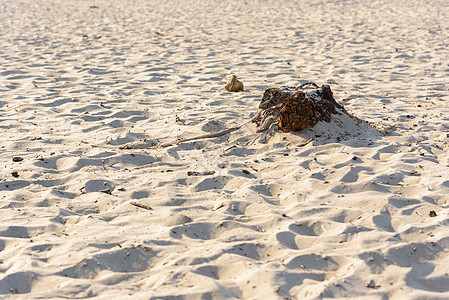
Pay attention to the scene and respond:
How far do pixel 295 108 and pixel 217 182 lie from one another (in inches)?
45.6

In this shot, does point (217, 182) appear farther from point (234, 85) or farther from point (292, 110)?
point (234, 85)

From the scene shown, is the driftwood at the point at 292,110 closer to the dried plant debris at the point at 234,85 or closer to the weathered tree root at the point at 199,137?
the weathered tree root at the point at 199,137

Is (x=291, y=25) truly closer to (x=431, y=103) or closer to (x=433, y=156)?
(x=431, y=103)

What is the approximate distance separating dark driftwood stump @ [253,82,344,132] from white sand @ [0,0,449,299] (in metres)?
0.11

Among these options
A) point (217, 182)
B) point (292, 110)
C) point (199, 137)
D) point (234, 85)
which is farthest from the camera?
point (234, 85)

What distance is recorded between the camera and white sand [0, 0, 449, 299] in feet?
7.72

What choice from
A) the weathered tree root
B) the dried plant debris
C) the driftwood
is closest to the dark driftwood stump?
the driftwood

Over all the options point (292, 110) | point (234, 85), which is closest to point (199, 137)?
point (292, 110)

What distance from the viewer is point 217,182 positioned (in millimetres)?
3467

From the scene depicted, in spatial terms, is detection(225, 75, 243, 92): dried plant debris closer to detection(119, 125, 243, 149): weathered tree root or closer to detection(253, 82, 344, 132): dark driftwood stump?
detection(253, 82, 344, 132): dark driftwood stump

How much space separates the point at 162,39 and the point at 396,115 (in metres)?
5.74

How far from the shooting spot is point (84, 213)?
306 cm

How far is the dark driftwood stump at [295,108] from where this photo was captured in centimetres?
413

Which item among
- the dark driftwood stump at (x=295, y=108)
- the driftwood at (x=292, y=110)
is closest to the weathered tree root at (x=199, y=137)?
the driftwood at (x=292, y=110)
